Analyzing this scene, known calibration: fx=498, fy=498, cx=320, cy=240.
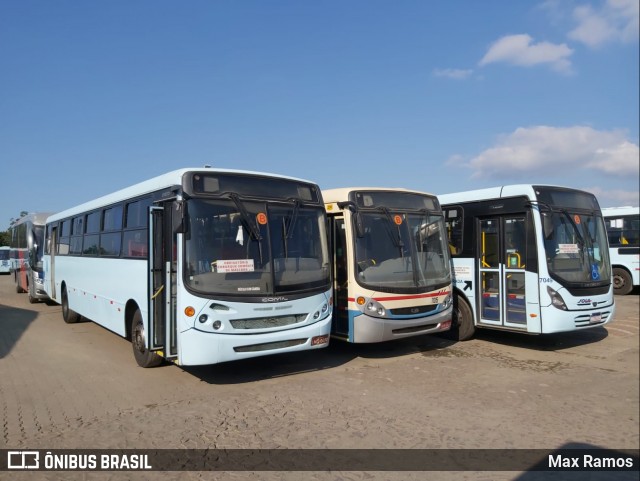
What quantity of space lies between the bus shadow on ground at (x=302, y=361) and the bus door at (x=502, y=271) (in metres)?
1.22

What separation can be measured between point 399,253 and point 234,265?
3.24 metres

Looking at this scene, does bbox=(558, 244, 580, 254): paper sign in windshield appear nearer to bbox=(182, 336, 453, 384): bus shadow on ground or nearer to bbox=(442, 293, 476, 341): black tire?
bbox=(442, 293, 476, 341): black tire

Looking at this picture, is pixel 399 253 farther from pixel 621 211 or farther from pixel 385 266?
pixel 621 211

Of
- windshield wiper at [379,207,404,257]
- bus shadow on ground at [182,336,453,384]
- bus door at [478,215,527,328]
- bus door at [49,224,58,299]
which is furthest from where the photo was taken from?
bus door at [49,224,58,299]

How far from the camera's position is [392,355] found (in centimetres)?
921

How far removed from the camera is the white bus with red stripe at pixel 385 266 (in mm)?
8258

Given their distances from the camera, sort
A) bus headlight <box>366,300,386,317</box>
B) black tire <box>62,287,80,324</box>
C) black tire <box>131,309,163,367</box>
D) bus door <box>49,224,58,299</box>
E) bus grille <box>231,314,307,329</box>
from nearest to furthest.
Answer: bus grille <box>231,314,307,329</box> → black tire <box>131,309,163,367</box> → bus headlight <box>366,300,386,317</box> → black tire <box>62,287,80,324</box> → bus door <box>49,224,58,299</box>

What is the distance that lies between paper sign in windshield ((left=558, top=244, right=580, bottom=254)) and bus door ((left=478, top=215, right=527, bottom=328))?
2.00ft

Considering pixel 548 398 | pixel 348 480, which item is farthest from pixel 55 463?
pixel 548 398

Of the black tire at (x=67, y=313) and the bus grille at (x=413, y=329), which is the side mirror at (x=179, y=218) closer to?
the bus grille at (x=413, y=329)

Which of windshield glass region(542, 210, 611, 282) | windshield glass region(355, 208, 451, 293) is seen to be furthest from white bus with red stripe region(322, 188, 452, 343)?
windshield glass region(542, 210, 611, 282)

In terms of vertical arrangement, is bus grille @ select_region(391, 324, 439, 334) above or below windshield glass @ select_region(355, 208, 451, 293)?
below

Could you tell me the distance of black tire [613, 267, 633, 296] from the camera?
59.1ft

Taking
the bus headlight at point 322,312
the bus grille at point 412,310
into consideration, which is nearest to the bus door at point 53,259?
the bus headlight at point 322,312
